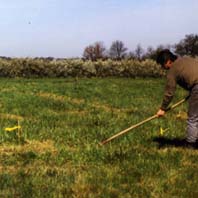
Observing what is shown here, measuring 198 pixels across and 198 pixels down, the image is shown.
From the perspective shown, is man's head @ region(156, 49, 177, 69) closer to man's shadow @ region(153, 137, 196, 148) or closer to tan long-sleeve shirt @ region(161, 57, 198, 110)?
tan long-sleeve shirt @ region(161, 57, 198, 110)

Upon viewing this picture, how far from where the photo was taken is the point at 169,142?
11148 millimetres

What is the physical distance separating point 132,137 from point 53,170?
10.6ft

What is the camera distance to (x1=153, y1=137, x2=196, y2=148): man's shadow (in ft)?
35.3

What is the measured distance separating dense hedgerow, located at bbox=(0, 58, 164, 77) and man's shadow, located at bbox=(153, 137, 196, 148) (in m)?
43.0

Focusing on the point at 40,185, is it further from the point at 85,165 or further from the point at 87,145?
the point at 87,145

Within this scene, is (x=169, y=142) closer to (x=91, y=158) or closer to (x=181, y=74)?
(x=181, y=74)

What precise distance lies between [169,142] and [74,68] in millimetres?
44500

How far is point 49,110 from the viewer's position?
1688 centimetres

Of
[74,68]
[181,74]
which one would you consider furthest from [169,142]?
[74,68]

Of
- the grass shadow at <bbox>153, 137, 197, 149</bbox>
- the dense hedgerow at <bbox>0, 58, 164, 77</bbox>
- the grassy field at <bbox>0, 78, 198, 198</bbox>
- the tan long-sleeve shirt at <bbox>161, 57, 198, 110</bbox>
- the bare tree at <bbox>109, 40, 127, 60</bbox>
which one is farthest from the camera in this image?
the bare tree at <bbox>109, 40, 127, 60</bbox>

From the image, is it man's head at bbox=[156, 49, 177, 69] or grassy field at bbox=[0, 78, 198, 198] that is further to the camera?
man's head at bbox=[156, 49, 177, 69]

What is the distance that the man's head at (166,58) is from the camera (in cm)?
1001

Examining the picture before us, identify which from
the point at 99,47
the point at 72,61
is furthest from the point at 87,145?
the point at 99,47

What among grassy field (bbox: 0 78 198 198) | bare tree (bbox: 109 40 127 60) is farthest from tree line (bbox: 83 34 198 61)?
grassy field (bbox: 0 78 198 198)
